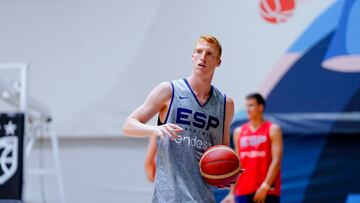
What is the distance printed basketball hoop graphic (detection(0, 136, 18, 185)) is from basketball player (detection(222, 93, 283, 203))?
2137 mm

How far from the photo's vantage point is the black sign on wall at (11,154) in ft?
19.3

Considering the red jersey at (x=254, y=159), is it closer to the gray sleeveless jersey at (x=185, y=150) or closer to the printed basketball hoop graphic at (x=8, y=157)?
the printed basketball hoop graphic at (x=8, y=157)

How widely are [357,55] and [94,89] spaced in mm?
3385

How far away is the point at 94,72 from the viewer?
8344 mm

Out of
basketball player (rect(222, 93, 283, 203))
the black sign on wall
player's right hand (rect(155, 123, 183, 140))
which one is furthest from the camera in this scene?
basketball player (rect(222, 93, 283, 203))

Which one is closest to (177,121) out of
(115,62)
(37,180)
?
(115,62)

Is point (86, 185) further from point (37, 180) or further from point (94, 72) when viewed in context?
point (94, 72)

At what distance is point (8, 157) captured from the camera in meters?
5.94

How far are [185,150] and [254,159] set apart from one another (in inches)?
122

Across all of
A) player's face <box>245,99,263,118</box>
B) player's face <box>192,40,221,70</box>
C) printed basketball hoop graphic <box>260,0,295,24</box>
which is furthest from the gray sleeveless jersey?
printed basketball hoop graphic <box>260,0,295,24</box>

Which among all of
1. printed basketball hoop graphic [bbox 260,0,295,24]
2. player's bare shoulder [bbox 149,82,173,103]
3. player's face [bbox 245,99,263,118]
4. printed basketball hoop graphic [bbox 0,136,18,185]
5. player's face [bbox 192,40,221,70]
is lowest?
printed basketball hoop graphic [bbox 0,136,18,185]

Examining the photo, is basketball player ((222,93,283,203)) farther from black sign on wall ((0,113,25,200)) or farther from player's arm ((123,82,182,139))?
player's arm ((123,82,182,139))

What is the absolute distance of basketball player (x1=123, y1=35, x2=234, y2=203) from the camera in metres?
3.30

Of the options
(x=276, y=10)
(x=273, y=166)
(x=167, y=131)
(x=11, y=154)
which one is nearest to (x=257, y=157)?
(x=273, y=166)
